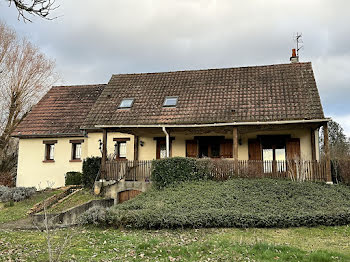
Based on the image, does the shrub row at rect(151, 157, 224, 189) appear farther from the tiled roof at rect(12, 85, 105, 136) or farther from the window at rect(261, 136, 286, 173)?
the tiled roof at rect(12, 85, 105, 136)

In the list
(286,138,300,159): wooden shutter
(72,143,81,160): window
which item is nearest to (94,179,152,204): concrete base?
(72,143,81,160): window

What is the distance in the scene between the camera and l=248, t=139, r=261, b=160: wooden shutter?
1736 cm

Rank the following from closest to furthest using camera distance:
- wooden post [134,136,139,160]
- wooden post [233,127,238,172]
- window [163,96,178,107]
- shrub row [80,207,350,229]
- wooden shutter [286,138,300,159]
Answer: shrub row [80,207,350,229] → wooden post [233,127,238,172] → wooden shutter [286,138,300,159] → window [163,96,178,107] → wooden post [134,136,139,160]

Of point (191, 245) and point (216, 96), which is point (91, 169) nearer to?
point (216, 96)

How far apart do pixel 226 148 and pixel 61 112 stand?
1143 centimetres

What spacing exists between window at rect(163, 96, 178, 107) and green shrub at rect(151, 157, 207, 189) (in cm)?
422

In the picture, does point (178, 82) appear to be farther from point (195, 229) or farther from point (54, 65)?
point (54, 65)

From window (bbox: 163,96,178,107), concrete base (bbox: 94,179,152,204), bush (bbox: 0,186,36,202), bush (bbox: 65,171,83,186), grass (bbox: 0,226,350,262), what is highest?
window (bbox: 163,96,178,107)

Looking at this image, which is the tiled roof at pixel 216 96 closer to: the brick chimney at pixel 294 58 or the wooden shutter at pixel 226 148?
the brick chimney at pixel 294 58

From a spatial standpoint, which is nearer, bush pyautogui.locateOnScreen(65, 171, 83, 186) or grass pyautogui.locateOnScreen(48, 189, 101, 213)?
grass pyautogui.locateOnScreen(48, 189, 101, 213)

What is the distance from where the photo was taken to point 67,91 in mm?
24344

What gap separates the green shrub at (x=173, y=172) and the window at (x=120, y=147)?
4.99 meters

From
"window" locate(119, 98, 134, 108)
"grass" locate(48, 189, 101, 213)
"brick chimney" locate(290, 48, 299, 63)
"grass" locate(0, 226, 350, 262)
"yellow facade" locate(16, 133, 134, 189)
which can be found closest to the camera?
"grass" locate(0, 226, 350, 262)

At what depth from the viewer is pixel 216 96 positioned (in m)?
18.0
